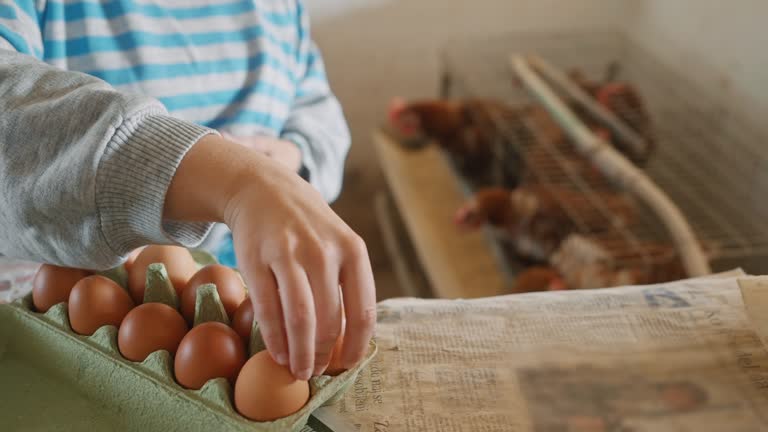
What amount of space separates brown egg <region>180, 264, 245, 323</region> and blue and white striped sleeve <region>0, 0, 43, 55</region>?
0.78 feet

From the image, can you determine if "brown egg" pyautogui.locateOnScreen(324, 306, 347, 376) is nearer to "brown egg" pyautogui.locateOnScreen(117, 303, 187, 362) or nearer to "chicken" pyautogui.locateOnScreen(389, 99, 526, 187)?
"brown egg" pyautogui.locateOnScreen(117, 303, 187, 362)

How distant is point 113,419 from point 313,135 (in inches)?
16.4

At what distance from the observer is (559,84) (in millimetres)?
1333

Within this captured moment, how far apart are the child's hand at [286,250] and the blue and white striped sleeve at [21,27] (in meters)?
0.27

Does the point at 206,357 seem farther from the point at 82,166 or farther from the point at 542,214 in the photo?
the point at 542,214

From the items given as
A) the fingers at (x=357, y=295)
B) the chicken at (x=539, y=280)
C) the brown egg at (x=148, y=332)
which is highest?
the fingers at (x=357, y=295)

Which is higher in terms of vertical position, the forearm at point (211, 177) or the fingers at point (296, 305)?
the forearm at point (211, 177)

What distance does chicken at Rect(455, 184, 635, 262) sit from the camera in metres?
1.13

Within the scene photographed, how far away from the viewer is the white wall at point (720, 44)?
3.93 ft

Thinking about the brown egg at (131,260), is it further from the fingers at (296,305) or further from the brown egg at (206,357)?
the fingers at (296,305)

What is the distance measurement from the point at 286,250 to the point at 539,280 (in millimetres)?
817

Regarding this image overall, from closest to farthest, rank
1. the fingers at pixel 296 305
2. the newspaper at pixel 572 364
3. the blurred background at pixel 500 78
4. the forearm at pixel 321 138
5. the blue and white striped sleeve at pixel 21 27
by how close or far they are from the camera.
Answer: the fingers at pixel 296 305
the newspaper at pixel 572 364
the blue and white striped sleeve at pixel 21 27
the forearm at pixel 321 138
the blurred background at pixel 500 78

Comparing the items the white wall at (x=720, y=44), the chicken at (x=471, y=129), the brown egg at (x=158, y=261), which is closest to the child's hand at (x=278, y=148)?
the brown egg at (x=158, y=261)

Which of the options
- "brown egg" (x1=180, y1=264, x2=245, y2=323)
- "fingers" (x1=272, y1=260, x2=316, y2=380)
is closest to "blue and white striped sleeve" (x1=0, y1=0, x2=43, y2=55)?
"brown egg" (x1=180, y1=264, x2=245, y2=323)
